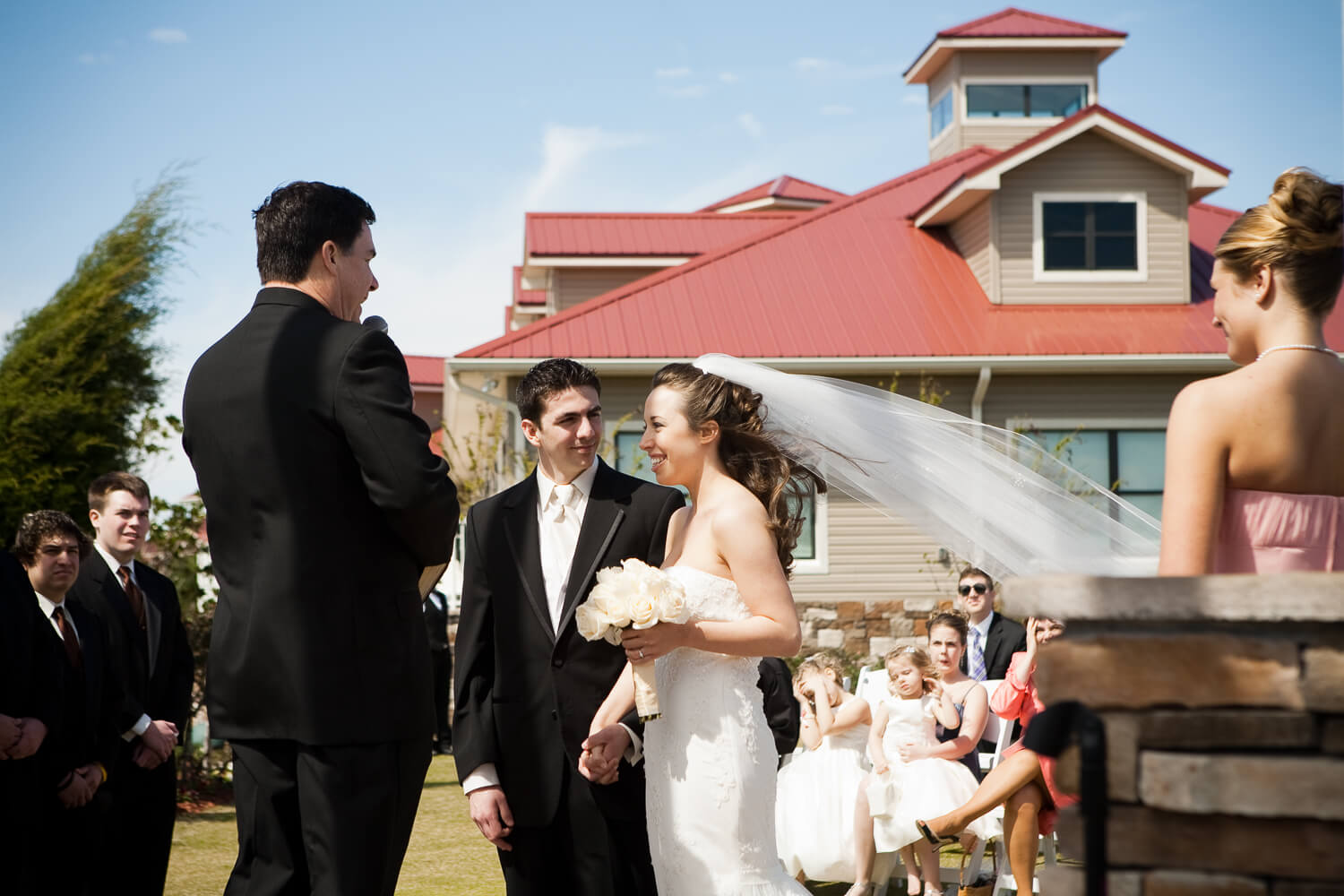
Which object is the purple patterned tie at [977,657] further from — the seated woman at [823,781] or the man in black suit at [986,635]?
the seated woman at [823,781]

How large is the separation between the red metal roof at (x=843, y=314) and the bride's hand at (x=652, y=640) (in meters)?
13.2

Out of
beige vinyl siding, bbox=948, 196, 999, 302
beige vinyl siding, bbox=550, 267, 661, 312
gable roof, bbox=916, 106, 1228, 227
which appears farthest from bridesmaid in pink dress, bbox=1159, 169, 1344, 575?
beige vinyl siding, bbox=550, 267, 661, 312

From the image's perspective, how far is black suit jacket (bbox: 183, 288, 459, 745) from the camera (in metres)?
3.22

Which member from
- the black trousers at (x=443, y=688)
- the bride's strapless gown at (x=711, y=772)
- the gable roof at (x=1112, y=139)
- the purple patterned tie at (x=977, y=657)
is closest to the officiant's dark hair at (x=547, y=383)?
the bride's strapless gown at (x=711, y=772)

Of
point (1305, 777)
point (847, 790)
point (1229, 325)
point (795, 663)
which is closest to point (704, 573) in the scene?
point (1229, 325)

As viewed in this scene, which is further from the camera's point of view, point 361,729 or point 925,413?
point 925,413

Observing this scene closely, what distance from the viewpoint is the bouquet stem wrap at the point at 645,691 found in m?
3.97

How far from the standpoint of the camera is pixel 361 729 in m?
3.24

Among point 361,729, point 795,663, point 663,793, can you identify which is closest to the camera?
point 361,729

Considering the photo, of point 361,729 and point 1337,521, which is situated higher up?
point 1337,521

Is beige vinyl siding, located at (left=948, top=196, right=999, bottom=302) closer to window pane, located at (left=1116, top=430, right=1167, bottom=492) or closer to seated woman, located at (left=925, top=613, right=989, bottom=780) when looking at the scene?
window pane, located at (left=1116, top=430, right=1167, bottom=492)

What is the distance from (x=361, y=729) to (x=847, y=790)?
5.62 meters

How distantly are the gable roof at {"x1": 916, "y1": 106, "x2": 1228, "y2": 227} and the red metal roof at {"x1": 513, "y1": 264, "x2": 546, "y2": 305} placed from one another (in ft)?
36.2

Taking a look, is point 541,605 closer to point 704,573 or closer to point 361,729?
point 704,573
